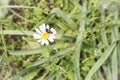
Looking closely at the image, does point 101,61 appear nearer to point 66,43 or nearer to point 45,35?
point 66,43

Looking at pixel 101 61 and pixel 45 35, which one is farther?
pixel 101 61

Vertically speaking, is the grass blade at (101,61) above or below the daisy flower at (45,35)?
below

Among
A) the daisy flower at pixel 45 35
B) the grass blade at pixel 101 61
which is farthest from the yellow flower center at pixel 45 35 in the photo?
the grass blade at pixel 101 61

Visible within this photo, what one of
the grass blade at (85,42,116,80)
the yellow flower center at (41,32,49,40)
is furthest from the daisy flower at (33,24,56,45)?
the grass blade at (85,42,116,80)

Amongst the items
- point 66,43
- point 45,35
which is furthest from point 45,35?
point 66,43

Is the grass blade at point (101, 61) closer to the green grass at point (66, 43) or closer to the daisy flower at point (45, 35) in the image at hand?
the green grass at point (66, 43)

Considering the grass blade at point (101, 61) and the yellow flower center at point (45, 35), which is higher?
the yellow flower center at point (45, 35)

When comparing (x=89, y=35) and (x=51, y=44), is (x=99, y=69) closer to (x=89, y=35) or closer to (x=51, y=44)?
(x=89, y=35)

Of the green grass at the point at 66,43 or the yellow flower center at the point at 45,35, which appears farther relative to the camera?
the green grass at the point at 66,43

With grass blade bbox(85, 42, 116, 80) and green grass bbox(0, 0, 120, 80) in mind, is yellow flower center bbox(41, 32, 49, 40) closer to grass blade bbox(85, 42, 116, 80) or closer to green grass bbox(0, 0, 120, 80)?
green grass bbox(0, 0, 120, 80)

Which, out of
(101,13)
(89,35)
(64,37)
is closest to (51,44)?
(64,37)
